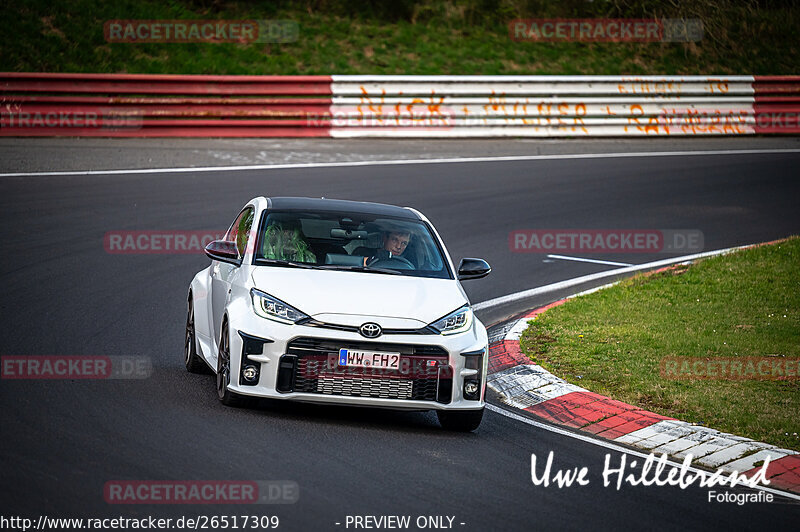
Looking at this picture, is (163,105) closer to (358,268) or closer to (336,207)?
(336,207)

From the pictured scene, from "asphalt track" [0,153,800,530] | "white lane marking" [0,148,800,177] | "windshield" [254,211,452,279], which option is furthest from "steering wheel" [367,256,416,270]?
"white lane marking" [0,148,800,177]

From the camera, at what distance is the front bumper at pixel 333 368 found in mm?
7664

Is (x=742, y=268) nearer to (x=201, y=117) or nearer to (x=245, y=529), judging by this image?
(x=245, y=529)

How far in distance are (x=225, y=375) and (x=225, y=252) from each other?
3.80 ft

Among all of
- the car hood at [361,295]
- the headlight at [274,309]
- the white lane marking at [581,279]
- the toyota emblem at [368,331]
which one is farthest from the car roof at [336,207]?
the white lane marking at [581,279]

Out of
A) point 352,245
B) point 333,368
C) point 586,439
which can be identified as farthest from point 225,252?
point 586,439

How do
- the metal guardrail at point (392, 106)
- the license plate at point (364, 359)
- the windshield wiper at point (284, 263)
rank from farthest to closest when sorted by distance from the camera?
the metal guardrail at point (392, 106) < the windshield wiper at point (284, 263) < the license plate at point (364, 359)

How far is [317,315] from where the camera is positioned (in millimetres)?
7746

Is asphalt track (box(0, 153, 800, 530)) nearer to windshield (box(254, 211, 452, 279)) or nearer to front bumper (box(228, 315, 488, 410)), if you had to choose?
front bumper (box(228, 315, 488, 410))

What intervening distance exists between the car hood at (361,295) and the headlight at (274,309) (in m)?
0.04

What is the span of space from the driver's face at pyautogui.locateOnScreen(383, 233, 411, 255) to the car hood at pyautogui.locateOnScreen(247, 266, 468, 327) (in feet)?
1.49

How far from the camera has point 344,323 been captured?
25.2ft

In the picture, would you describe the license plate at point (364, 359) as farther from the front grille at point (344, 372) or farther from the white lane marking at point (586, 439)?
the white lane marking at point (586, 439)

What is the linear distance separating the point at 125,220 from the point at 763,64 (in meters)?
20.9
